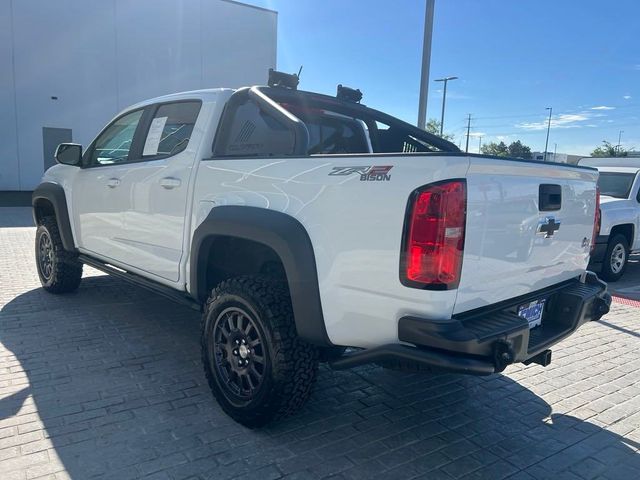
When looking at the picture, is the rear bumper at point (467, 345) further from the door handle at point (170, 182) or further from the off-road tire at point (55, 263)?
the off-road tire at point (55, 263)

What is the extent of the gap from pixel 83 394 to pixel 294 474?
1591 millimetres

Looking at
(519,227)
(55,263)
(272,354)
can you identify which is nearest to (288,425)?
(272,354)

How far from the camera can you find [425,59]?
7656mm

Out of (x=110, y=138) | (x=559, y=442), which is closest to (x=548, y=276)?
(x=559, y=442)

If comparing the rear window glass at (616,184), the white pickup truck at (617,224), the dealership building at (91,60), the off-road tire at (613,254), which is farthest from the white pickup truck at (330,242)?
the dealership building at (91,60)

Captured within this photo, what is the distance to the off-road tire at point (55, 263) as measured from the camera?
5309mm

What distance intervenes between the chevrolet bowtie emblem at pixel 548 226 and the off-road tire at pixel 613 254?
569 centimetres

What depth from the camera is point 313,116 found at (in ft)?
13.1

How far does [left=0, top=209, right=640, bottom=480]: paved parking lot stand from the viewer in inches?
104

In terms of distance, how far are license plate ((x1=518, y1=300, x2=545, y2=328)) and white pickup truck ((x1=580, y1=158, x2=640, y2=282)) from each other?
5096mm

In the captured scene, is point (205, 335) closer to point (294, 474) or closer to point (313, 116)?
point (294, 474)

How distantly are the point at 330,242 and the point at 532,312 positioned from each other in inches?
50.6

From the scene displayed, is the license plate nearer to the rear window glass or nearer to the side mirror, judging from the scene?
the side mirror

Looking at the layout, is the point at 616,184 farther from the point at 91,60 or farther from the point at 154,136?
the point at 91,60
